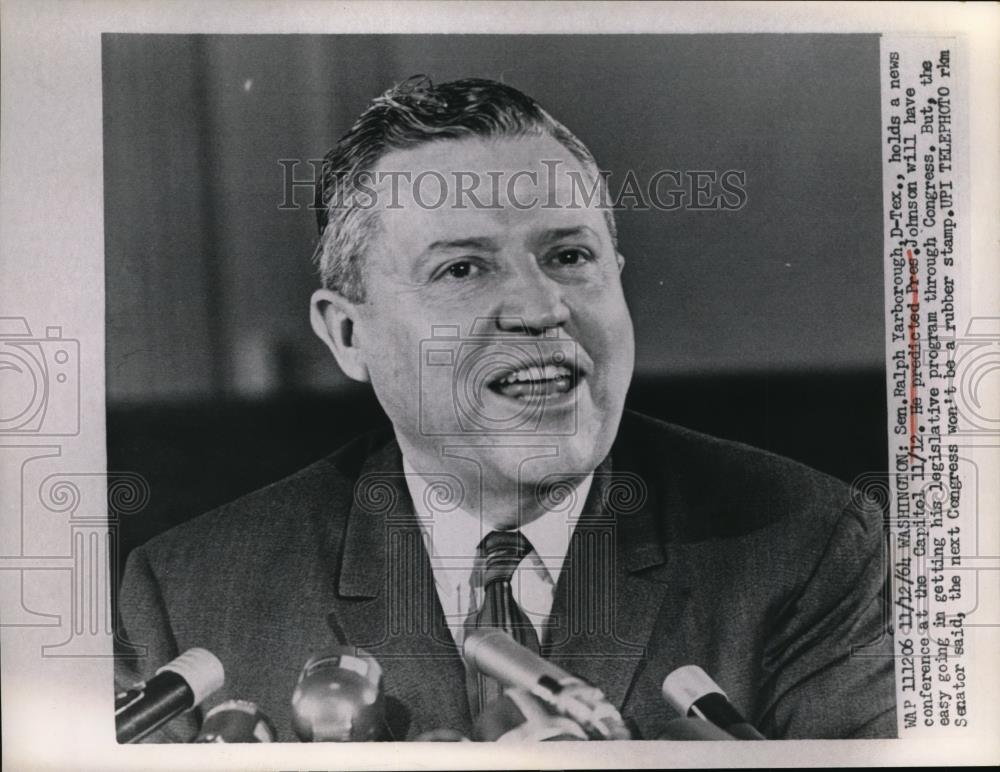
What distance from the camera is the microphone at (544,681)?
2.42 metres

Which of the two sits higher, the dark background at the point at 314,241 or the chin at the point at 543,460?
the dark background at the point at 314,241

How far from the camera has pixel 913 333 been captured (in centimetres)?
249

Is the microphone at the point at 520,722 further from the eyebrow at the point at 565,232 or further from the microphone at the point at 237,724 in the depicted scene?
the eyebrow at the point at 565,232

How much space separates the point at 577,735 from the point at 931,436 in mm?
1269

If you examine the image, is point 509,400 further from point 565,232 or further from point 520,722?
point 520,722

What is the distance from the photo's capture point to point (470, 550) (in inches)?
96.0

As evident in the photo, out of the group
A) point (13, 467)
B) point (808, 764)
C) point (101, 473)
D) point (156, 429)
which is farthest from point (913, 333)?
point (13, 467)

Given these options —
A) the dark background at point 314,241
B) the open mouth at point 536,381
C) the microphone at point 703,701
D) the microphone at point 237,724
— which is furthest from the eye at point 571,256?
the microphone at point 237,724

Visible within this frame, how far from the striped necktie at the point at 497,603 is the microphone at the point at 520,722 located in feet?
0.09

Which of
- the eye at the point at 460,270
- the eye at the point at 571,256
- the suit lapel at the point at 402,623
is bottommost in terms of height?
the suit lapel at the point at 402,623

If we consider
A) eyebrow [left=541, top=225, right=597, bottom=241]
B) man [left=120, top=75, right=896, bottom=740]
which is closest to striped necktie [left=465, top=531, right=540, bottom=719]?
man [left=120, top=75, right=896, bottom=740]

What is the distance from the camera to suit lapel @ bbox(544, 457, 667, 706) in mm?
2418

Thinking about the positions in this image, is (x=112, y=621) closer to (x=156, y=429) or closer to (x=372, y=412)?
(x=156, y=429)

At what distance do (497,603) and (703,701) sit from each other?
61cm
